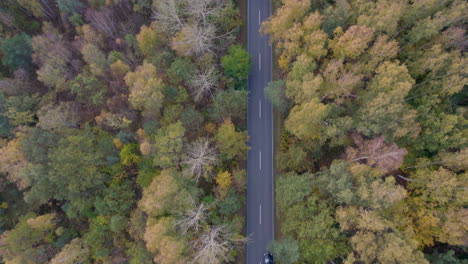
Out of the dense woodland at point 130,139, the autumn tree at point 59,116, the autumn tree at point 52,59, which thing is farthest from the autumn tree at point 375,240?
the autumn tree at point 52,59

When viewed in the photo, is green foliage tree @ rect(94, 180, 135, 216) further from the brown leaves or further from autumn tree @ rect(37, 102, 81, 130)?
the brown leaves

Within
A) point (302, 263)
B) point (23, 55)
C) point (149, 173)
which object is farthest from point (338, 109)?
point (23, 55)

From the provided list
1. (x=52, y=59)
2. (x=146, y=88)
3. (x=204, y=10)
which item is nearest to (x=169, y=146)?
(x=146, y=88)

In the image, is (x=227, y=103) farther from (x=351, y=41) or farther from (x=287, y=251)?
(x=287, y=251)

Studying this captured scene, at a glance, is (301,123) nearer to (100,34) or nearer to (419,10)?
(419,10)

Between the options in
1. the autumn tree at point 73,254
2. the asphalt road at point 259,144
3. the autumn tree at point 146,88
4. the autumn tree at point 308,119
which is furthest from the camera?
the asphalt road at point 259,144

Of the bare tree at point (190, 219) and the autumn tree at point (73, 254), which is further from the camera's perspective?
the autumn tree at point (73, 254)

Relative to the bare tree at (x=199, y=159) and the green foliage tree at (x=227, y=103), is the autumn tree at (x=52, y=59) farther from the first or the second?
the green foliage tree at (x=227, y=103)

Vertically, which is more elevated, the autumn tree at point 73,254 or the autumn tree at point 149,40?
the autumn tree at point 149,40
